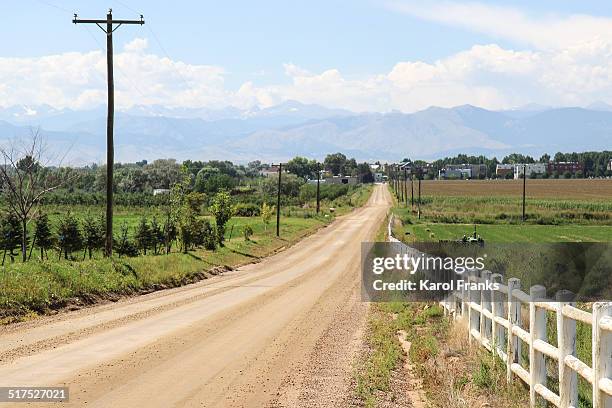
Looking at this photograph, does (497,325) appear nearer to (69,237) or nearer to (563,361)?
(563,361)

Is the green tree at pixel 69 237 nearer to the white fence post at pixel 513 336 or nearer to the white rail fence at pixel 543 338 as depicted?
the white rail fence at pixel 543 338

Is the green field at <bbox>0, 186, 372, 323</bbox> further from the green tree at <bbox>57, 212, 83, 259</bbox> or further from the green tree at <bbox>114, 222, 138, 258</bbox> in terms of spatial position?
the green tree at <bbox>57, 212, 83, 259</bbox>

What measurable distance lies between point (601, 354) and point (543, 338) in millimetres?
2376

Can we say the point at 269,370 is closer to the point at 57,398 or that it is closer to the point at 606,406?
the point at 57,398

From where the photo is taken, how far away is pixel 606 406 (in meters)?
7.16

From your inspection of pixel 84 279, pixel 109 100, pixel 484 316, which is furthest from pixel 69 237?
pixel 484 316

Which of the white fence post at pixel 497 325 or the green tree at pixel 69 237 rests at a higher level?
the white fence post at pixel 497 325

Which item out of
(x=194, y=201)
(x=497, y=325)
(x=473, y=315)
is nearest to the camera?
(x=497, y=325)

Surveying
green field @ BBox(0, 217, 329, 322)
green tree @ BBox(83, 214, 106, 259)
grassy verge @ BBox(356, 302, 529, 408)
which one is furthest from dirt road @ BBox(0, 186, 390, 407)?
green tree @ BBox(83, 214, 106, 259)

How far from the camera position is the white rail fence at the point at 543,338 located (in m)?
7.21

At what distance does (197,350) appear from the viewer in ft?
46.1

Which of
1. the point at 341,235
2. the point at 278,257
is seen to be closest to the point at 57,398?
the point at 278,257

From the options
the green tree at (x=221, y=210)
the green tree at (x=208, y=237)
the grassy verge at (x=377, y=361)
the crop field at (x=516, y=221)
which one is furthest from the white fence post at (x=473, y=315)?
the crop field at (x=516, y=221)

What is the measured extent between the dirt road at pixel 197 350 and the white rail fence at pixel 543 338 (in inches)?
93.5
